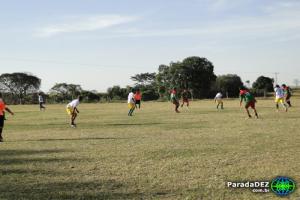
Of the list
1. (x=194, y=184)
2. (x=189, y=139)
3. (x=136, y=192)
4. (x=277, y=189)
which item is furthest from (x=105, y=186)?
(x=189, y=139)

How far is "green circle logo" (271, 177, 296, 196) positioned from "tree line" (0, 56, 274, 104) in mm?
75462

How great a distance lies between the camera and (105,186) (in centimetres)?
882

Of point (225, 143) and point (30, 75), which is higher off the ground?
point (30, 75)

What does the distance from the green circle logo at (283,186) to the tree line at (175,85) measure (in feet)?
248

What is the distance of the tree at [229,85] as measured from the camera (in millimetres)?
97688

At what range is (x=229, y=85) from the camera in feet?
329

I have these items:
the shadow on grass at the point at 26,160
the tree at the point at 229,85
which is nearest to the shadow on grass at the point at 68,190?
the shadow on grass at the point at 26,160

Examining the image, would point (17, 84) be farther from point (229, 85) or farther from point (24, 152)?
point (24, 152)

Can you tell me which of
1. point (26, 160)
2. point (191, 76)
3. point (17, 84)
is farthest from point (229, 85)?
point (26, 160)

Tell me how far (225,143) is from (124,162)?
4.12 m

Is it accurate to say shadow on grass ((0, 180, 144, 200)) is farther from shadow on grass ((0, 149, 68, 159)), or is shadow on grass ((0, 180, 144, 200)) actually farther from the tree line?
the tree line

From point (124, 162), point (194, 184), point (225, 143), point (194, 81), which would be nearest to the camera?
point (194, 184)

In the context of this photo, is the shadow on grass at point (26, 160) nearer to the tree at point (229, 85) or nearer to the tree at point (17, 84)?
the tree at point (229, 85)

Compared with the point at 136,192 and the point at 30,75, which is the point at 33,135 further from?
the point at 30,75
